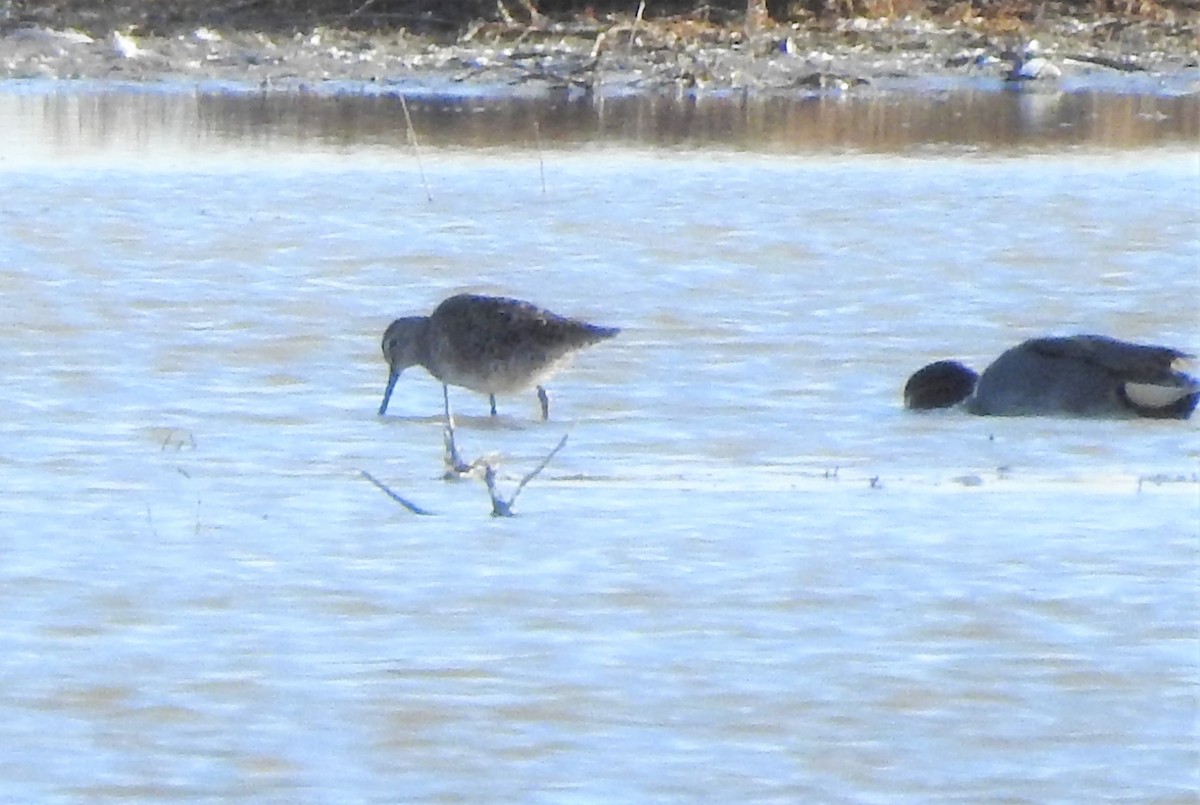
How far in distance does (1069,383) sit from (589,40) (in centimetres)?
1092

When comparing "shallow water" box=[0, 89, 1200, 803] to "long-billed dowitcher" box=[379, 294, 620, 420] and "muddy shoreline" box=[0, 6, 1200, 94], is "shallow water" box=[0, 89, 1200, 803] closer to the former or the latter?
"long-billed dowitcher" box=[379, 294, 620, 420]

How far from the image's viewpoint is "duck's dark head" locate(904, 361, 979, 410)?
603 centimetres

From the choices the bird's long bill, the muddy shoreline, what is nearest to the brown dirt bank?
the muddy shoreline

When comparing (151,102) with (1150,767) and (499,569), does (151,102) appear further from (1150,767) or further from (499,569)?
(1150,767)

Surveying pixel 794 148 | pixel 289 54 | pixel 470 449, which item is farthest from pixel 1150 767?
pixel 289 54

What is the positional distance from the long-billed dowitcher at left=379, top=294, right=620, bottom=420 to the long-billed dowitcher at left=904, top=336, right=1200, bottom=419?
0.77 metres

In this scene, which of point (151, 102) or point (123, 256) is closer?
point (123, 256)

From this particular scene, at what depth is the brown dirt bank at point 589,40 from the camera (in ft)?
51.4

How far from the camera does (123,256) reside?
28.2ft

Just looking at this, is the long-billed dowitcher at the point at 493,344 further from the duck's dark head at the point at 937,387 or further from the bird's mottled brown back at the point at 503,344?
the duck's dark head at the point at 937,387

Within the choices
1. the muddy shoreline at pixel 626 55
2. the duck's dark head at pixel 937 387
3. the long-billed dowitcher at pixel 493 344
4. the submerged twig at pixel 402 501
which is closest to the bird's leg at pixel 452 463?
the submerged twig at pixel 402 501

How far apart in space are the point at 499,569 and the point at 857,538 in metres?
0.63

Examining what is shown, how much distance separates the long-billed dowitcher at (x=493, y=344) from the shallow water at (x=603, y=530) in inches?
5.2

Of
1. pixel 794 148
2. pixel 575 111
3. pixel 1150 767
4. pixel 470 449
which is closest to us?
pixel 1150 767
